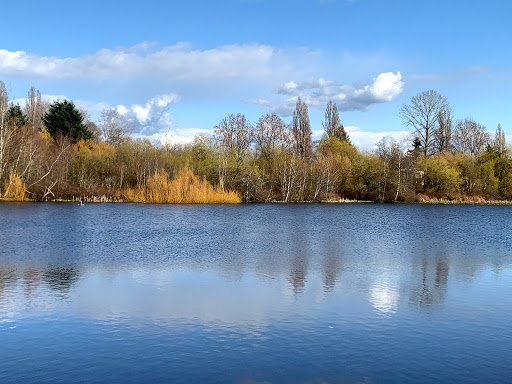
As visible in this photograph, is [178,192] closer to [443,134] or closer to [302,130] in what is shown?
[302,130]

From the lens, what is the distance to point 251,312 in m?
9.81

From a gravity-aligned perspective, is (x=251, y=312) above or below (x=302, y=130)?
below

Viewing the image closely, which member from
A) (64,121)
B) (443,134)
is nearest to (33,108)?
(64,121)

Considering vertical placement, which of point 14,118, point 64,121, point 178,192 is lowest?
point 178,192

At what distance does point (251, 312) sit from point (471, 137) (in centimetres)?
7838

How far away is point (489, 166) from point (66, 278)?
61.9 meters

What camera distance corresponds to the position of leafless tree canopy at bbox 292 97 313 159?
68938 mm

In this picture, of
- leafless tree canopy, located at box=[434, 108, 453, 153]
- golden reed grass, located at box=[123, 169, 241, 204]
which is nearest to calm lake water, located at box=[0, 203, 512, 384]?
golden reed grass, located at box=[123, 169, 241, 204]

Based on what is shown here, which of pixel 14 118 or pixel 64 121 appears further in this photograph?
pixel 64 121

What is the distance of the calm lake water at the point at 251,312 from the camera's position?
275 inches

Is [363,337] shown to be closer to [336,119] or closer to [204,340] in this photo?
[204,340]

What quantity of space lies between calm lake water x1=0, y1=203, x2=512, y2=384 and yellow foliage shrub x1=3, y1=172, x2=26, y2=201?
88.5 ft

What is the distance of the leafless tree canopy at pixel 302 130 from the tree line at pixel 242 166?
144 mm

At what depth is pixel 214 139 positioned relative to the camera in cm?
6209
